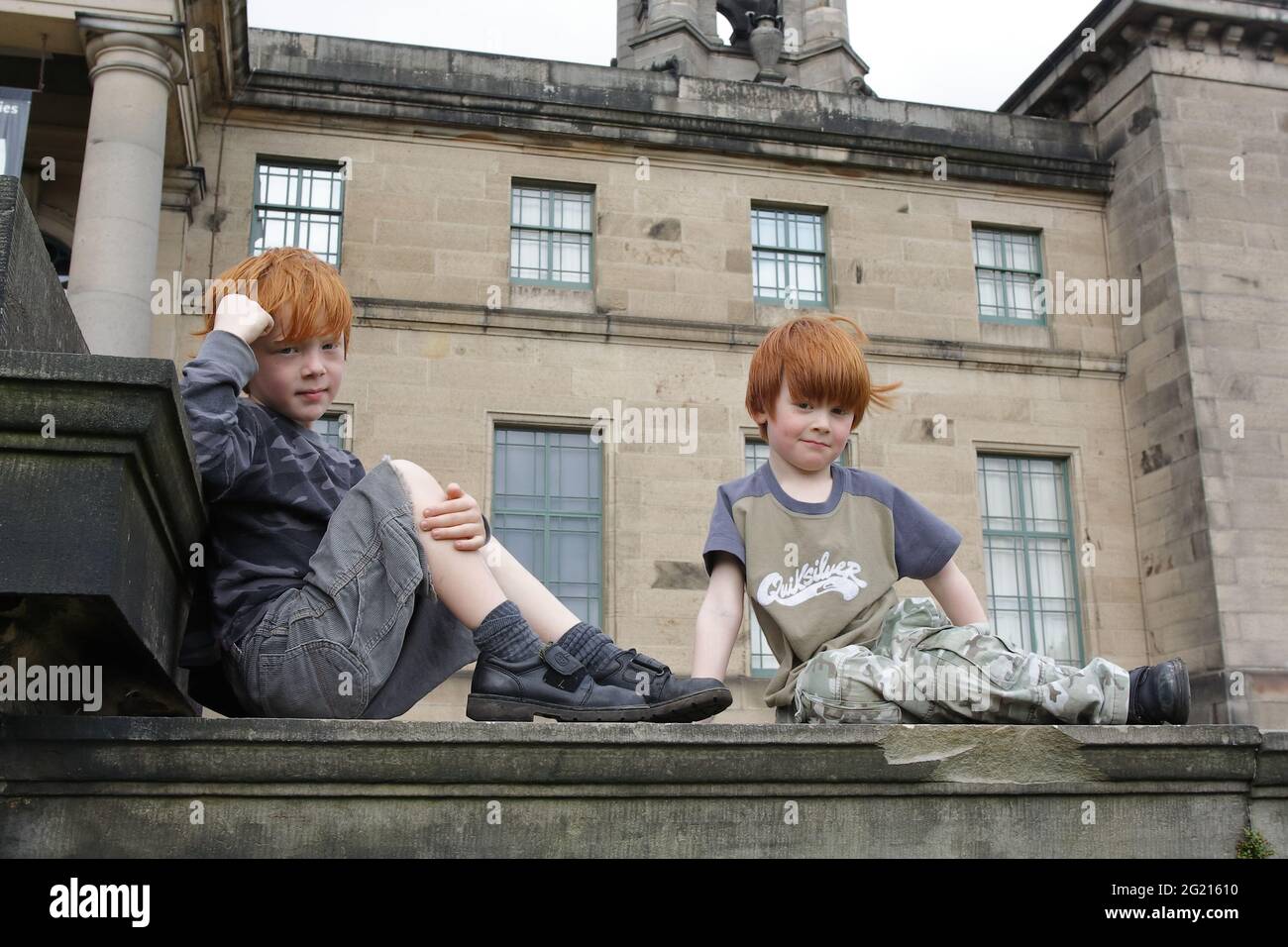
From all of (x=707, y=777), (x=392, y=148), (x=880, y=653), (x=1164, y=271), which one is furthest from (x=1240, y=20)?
(x=707, y=777)

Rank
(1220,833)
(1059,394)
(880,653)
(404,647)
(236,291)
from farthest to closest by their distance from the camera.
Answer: (1059,394) < (880,653) < (236,291) < (404,647) < (1220,833)

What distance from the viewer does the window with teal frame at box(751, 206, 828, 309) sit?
668 inches

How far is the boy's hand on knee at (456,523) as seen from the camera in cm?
297

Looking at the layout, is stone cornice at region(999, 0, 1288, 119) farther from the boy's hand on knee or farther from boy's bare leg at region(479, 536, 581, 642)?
the boy's hand on knee

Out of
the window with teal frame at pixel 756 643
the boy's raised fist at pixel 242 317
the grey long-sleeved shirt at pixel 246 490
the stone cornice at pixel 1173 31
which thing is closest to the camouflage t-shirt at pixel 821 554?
the grey long-sleeved shirt at pixel 246 490

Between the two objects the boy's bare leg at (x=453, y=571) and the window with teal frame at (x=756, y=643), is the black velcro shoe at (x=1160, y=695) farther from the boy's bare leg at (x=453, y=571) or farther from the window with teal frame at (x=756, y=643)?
the window with teal frame at (x=756, y=643)

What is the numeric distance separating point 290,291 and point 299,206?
43.2ft

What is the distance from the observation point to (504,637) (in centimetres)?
301

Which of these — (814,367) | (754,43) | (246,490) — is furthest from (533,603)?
(754,43)

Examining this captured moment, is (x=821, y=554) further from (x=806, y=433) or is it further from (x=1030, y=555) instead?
(x=1030, y=555)

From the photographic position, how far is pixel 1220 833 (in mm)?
2777

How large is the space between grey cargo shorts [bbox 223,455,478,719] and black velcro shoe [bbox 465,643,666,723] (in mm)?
Answer: 213

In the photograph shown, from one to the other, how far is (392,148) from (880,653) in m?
13.9

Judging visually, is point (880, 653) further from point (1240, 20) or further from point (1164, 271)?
point (1240, 20)
